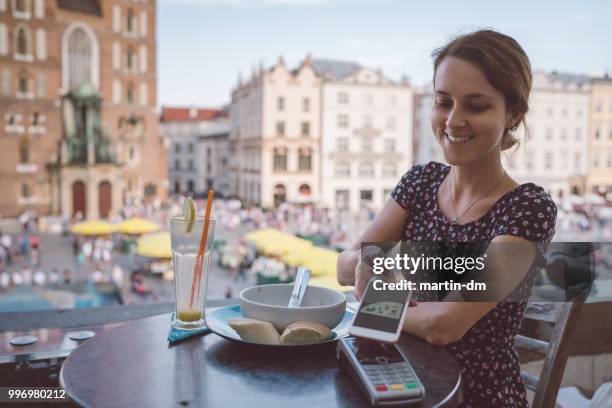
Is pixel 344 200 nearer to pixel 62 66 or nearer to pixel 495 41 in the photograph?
pixel 62 66

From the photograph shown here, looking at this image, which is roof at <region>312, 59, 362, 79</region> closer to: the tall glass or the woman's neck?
the woman's neck

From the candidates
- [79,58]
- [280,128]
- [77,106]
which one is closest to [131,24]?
[79,58]

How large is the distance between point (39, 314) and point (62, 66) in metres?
30.2

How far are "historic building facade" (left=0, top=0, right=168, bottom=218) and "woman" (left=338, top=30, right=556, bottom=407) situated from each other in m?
30.0

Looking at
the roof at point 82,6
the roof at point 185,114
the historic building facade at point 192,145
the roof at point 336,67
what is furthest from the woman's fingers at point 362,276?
the roof at point 185,114

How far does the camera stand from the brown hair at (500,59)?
1.51 m

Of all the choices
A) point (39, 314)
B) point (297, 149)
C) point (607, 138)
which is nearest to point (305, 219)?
point (297, 149)

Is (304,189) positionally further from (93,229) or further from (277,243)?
(277,243)

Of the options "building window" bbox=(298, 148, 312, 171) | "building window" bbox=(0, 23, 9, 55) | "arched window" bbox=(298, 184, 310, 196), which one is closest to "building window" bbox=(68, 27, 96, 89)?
"building window" bbox=(0, 23, 9, 55)

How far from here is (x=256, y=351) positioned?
54.0 inches

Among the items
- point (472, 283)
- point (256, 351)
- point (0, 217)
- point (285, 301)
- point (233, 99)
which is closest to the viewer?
point (256, 351)

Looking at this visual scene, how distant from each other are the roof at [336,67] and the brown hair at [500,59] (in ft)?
112

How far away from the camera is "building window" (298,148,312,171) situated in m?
35.1

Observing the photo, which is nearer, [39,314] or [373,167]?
[39,314]
